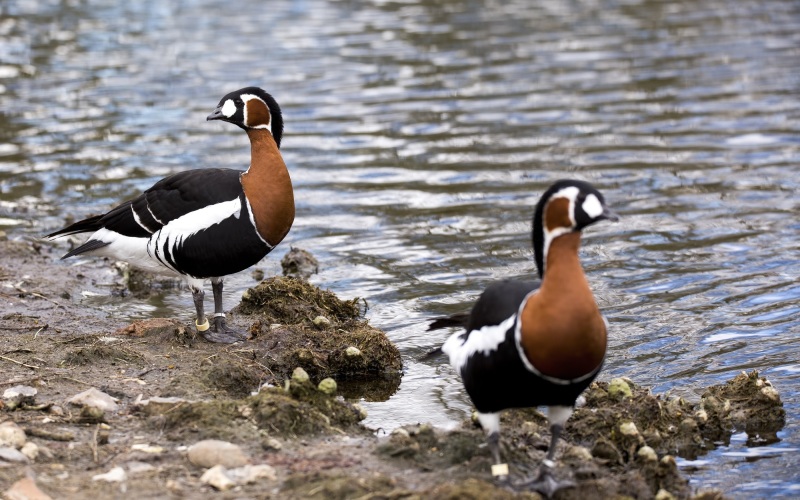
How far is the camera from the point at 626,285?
10414 millimetres

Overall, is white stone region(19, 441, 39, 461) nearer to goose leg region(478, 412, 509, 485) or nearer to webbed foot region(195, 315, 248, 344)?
goose leg region(478, 412, 509, 485)

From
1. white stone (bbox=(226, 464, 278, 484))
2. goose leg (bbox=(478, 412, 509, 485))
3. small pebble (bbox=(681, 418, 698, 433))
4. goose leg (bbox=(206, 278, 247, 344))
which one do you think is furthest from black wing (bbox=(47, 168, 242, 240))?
small pebble (bbox=(681, 418, 698, 433))

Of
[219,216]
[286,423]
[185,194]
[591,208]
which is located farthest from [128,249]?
[591,208]

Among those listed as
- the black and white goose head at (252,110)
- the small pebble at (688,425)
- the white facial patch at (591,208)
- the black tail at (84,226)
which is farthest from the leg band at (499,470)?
the black tail at (84,226)

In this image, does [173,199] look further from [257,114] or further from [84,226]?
[84,226]

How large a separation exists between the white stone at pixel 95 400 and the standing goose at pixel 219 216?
1562 millimetres

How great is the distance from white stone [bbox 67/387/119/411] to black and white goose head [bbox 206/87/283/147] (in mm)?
2476

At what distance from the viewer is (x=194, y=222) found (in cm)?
826

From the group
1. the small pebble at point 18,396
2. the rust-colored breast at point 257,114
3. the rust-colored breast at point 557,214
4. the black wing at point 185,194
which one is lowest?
the small pebble at point 18,396

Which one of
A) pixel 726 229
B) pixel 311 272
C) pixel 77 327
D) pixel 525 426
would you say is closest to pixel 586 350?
pixel 525 426

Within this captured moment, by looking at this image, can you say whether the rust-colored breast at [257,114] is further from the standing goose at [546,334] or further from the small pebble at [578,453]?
the small pebble at [578,453]

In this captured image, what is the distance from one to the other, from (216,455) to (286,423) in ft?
2.03

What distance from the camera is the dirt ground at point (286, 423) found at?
5.82 m

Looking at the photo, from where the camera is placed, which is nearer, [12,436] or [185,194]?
[12,436]
